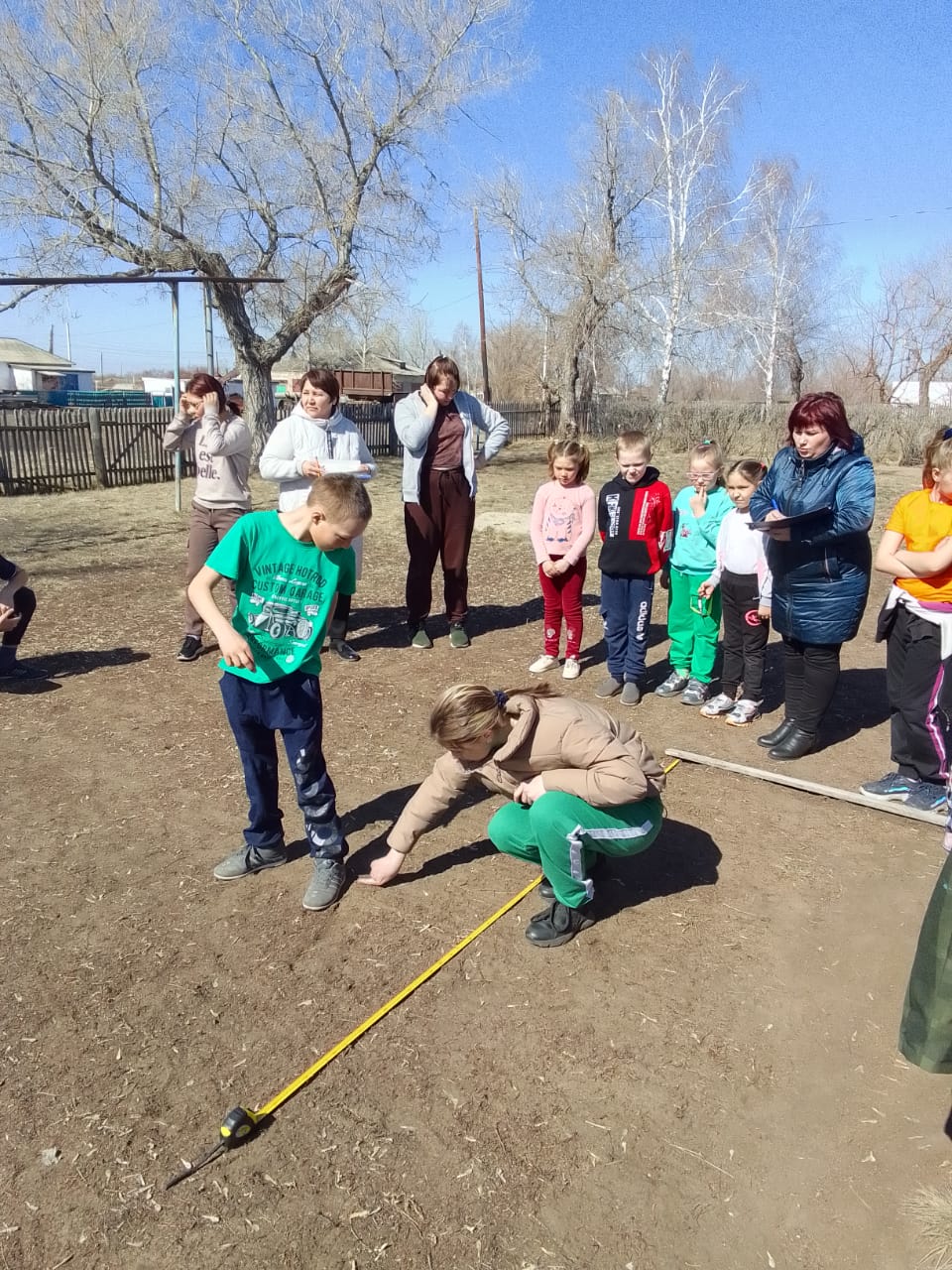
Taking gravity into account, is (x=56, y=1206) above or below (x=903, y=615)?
below

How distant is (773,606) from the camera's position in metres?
4.75

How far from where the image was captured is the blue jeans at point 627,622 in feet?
18.4

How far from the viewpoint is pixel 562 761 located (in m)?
3.09

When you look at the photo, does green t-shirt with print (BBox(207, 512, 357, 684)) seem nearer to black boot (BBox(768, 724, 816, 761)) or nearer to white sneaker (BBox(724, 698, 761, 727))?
black boot (BBox(768, 724, 816, 761))

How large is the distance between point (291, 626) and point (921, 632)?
2.84 meters

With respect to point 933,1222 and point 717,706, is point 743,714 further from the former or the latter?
point 933,1222

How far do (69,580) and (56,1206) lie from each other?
7638 mm

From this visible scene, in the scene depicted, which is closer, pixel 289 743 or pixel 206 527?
pixel 289 743

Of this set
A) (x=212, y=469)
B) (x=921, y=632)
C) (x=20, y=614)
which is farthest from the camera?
(x=212, y=469)

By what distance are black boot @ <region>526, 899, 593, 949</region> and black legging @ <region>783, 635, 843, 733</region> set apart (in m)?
2.14

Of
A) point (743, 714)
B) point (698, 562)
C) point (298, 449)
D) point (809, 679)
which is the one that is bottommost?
point (743, 714)

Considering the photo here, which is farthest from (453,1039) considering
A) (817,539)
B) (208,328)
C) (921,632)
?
(208,328)

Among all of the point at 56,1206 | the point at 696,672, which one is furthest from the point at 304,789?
the point at 696,672

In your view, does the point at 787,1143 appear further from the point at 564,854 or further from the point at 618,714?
the point at 618,714
